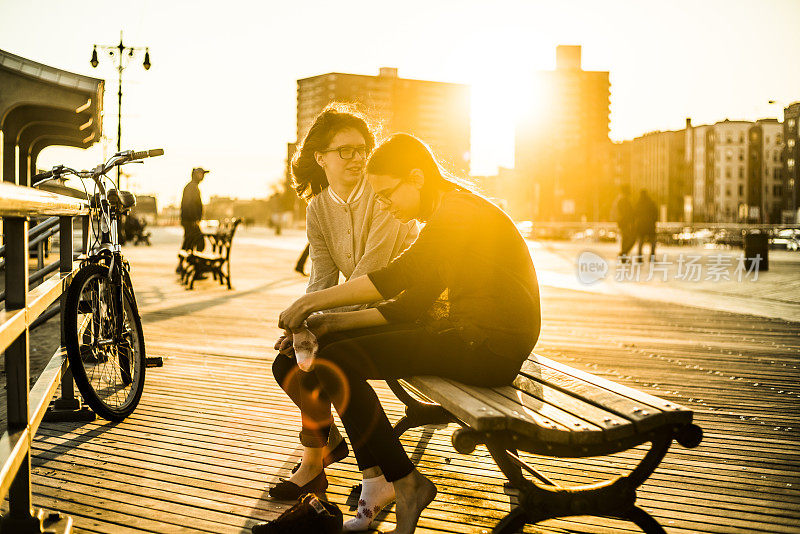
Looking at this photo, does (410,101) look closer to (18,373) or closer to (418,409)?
(418,409)

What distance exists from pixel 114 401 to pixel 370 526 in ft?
8.01

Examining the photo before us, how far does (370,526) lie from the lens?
306cm

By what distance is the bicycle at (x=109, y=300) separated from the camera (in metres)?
4.40

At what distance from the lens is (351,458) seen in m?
4.00

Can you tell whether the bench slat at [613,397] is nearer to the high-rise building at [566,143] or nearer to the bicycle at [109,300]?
the bicycle at [109,300]

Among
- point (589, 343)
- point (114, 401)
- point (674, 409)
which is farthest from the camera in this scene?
point (589, 343)

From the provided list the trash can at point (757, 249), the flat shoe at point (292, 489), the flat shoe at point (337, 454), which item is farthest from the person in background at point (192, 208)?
the trash can at point (757, 249)

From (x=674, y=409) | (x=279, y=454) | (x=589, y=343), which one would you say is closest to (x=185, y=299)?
(x=589, y=343)

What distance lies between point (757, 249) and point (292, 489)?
1977cm

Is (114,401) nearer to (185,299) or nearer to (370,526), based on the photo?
(370,526)

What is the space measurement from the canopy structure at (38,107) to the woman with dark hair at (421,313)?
13.0m

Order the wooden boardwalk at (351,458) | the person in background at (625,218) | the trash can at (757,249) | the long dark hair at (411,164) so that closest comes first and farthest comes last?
the long dark hair at (411,164) < the wooden boardwalk at (351,458) < the person in background at (625,218) < the trash can at (757,249)

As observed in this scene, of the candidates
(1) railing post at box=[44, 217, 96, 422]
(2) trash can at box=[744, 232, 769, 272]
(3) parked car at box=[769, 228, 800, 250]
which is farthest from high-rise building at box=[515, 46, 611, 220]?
(1) railing post at box=[44, 217, 96, 422]

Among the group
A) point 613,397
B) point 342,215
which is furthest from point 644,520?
point 342,215
